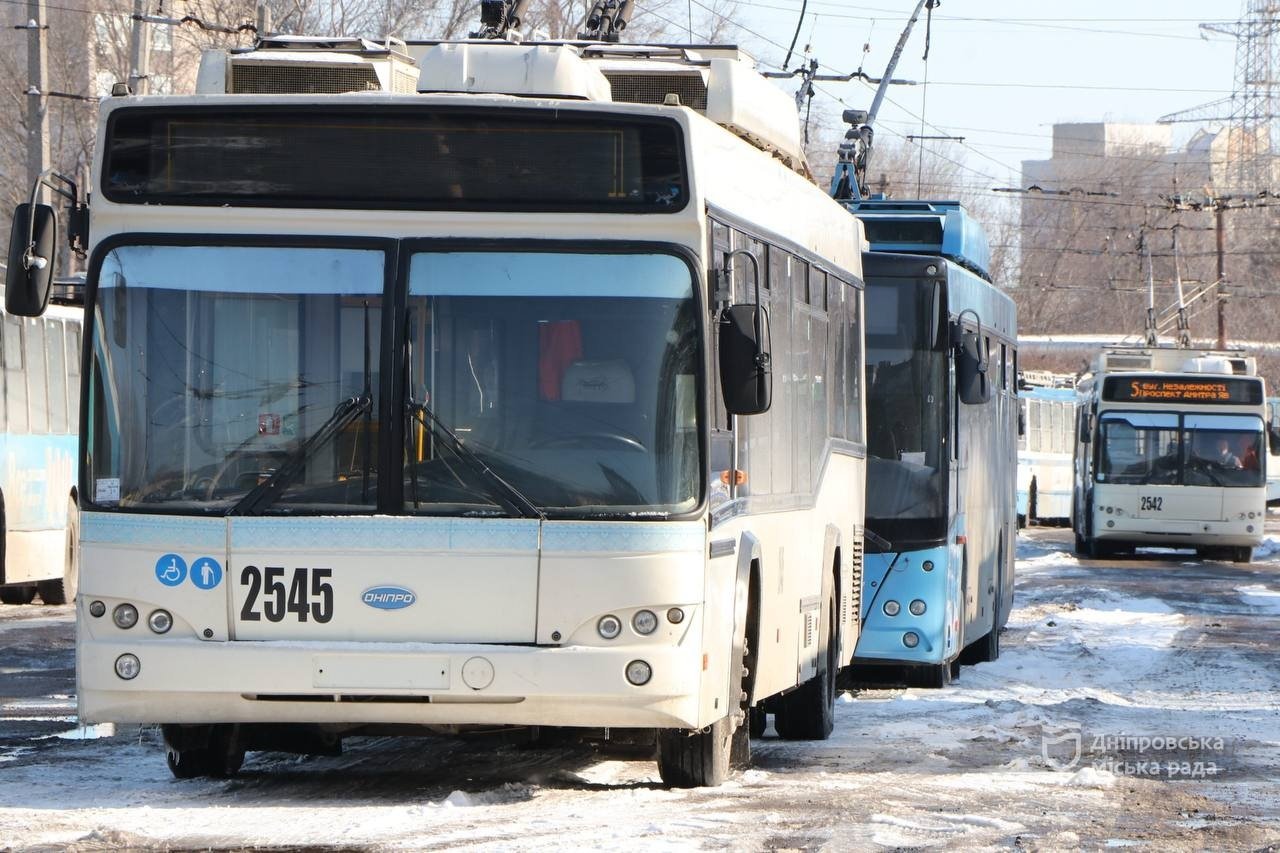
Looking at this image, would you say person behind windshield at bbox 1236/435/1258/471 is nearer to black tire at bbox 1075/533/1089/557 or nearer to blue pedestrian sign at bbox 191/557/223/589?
black tire at bbox 1075/533/1089/557

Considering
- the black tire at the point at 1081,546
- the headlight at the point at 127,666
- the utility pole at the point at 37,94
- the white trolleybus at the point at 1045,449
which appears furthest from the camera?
the white trolleybus at the point at 1045,449

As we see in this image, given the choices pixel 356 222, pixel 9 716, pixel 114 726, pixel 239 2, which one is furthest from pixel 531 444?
pixel 239 2

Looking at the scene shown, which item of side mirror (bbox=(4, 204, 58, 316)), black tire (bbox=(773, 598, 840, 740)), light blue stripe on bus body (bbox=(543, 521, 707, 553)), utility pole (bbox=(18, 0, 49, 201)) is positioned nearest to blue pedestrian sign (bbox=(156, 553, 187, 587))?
side mirror (bbox=(4, 204, 58, 316))

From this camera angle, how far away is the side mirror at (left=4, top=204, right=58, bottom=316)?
8.87 m

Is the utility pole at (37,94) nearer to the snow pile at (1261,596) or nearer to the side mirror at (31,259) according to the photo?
the snow pile at (1261,596)

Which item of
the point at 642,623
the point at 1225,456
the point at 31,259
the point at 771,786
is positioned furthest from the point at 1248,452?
the point at 31,259

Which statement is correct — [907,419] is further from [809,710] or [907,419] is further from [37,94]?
[37,94]

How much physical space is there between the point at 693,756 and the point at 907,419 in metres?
5.92

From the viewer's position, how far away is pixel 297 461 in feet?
28.7

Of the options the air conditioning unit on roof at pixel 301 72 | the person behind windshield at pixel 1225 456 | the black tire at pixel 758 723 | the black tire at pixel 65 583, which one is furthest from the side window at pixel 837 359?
the person behind windshield at pixel 1225 456

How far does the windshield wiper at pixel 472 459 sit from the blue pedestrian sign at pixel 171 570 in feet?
3.15

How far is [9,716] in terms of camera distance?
12.5 meters

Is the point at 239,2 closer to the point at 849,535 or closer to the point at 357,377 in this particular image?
the point at 849,535

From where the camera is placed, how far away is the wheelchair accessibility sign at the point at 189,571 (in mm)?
8727
